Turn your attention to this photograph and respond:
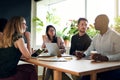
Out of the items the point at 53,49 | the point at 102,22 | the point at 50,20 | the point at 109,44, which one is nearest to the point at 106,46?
the point at 109,44

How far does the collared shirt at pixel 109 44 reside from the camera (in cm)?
237

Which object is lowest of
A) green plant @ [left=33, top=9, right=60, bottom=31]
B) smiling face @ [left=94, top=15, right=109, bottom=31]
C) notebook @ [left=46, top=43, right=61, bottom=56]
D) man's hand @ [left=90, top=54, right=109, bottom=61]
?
man's hand @ [left=90, top=54, right=109, bottom=61]

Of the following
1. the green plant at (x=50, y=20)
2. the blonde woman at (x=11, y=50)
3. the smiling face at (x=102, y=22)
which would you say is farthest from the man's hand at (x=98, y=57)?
the green plant at (x=50, y=20)

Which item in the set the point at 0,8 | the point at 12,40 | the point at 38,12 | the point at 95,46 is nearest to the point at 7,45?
the point at 12,40

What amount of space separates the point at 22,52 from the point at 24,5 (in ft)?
8.68

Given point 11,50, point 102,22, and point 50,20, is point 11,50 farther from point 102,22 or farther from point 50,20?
point 50,20

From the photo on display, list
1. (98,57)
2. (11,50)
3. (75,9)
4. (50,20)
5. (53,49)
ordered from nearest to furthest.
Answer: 1. (98,57)
2. (11,50)
3. (53,49)
4. (75,9)
5. (50,20)

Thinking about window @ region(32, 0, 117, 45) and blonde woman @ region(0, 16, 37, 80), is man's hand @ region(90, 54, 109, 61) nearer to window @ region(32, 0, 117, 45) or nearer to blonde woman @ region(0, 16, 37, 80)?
blonde woman @ region(0, 16, 37, 80)

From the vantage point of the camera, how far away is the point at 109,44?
8.05ft

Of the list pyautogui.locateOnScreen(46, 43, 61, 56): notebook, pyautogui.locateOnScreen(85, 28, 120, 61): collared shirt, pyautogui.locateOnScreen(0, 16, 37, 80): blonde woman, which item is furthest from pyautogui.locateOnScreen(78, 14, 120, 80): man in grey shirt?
pyautogui.locateOnScreen(0, 16, 37, 80): blonde woman

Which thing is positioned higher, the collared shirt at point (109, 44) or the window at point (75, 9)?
the window at point (75, 9)

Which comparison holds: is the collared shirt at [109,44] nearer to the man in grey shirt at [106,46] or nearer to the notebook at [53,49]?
the man in grey shirt at [106,46]

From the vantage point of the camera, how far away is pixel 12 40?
2373mm

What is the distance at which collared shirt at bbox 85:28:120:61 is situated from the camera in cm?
237
